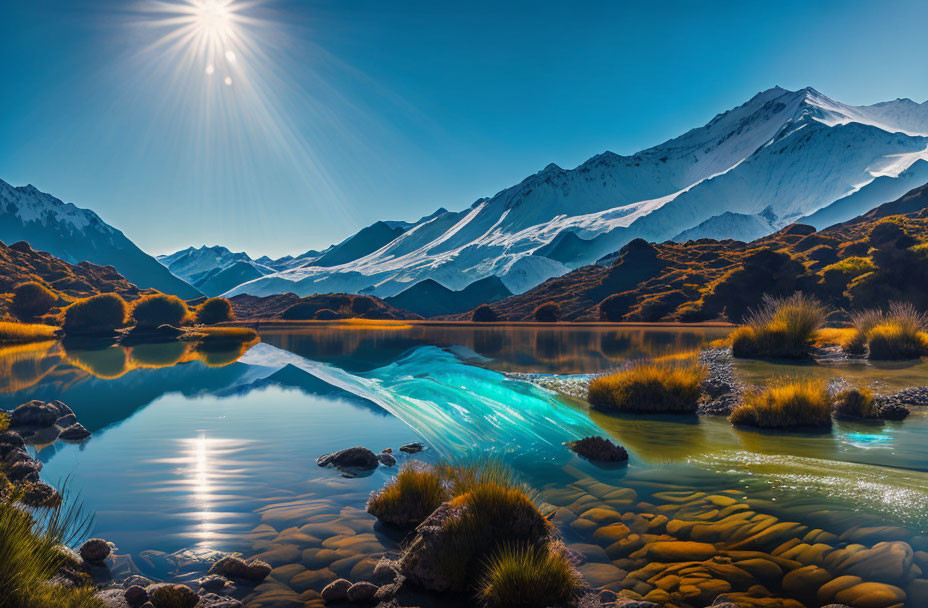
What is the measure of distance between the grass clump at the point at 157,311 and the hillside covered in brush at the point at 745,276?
54236 millimetres

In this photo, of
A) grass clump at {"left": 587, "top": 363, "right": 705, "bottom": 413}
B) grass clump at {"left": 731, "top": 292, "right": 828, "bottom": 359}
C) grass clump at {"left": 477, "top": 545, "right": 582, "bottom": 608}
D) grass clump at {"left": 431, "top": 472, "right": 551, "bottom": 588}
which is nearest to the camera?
grass clump at {"left": 477, "top": 545, "right": 582, "bottom": 608}

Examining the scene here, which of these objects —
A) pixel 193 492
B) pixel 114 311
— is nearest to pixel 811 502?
pixel 193 492

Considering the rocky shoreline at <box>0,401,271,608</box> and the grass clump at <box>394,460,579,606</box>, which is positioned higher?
the grass clump at <box>394,460,579,606</box>

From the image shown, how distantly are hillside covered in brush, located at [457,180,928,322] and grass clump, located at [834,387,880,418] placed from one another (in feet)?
98.1

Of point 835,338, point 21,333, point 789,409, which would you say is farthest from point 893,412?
point 21,333

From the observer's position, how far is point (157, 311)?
54.8 metres

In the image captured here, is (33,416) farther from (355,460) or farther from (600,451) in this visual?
(600,451)

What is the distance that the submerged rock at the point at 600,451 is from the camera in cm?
930

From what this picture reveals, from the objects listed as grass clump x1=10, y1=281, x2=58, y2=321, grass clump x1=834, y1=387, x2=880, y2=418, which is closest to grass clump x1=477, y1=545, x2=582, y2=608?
grass clump x1=834, y1=387, x2=880, y2=418

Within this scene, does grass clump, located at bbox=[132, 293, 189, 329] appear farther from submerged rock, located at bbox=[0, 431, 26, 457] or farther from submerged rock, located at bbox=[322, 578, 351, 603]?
submerged rock, located at bbox=[322, 578, 351, 603]

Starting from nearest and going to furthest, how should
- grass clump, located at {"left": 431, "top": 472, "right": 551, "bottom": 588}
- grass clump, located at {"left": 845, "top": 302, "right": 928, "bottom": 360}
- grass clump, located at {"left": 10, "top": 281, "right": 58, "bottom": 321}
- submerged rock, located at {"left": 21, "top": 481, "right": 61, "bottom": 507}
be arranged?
grass clump, located at {"left": 431, "top": 472, "right": 551, "bottom": 588} → submerged rock, located at {"left": 21, "top": 481, "right": 61, "bottom": 507} → grass clump, located at {"left": 845, "top": 302, "right": 928, "bottom": 360} → grass clump, located at {"left": 10, "top": 281, "right": 58, "bottom": 321}

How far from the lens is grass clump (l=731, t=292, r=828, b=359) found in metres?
18.5

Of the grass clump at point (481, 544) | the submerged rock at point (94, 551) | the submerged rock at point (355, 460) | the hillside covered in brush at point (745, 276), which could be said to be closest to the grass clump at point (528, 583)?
the grass clump at point (481, 544)

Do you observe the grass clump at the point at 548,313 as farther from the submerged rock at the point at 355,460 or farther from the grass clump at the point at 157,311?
the submerged rock at the point at 355,460
